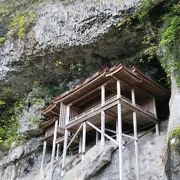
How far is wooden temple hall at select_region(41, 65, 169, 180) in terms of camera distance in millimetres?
17141

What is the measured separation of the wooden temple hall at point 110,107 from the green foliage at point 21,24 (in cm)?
649

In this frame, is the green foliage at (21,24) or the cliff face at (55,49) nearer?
the cliff face at (55,49)

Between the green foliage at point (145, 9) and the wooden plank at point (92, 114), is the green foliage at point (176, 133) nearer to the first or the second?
the wooden plank at point (92, 114)

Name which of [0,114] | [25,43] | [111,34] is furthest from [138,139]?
[0,114]

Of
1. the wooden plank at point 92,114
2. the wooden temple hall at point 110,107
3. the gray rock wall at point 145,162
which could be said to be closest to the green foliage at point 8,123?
the wooden temple hall at point 110,107

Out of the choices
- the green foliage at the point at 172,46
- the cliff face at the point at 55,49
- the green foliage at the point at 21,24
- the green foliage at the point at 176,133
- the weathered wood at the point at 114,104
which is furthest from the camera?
the green foliage at the point at 21,24

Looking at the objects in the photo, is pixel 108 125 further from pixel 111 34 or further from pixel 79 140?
pixel 111 34

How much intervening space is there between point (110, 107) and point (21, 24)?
37.0 feet

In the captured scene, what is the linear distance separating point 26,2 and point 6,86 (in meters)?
7.23

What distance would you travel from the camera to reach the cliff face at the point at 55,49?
20328 mm

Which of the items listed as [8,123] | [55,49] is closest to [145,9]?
[55,49]

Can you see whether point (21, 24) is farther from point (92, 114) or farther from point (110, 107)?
point (110, 107)

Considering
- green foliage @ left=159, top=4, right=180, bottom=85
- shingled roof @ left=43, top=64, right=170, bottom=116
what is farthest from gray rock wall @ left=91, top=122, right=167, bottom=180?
green foliage @ left=159, top=4, right=180, bottom=85

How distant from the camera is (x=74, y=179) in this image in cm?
1597
